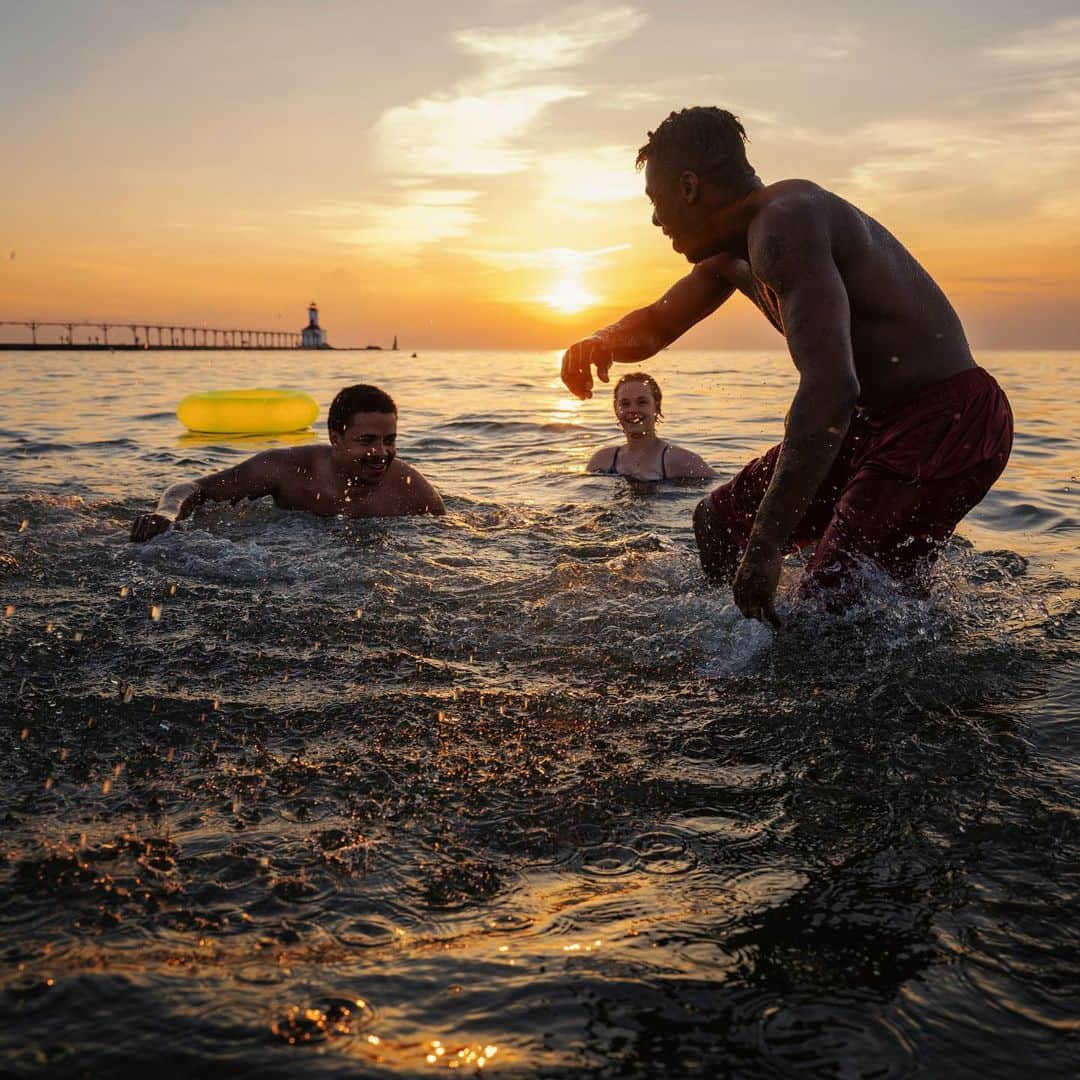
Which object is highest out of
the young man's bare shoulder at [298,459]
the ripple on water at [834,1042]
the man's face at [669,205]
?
the man's face at [669,205]

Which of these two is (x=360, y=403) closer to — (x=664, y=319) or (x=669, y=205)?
(x=664, y=319)

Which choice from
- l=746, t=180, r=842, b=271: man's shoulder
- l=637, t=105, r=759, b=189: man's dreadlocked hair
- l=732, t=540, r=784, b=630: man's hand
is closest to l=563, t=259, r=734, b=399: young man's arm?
l=637, t=105, r=759, b=189: man's dreadlocked hair

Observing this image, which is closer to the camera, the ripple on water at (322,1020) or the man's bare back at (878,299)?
the ripple on water at (322,1020)

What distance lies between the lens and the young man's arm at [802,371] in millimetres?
2836

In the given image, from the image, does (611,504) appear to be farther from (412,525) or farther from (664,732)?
(664,732)

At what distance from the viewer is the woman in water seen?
876cm

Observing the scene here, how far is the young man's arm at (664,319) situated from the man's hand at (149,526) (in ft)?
9.52

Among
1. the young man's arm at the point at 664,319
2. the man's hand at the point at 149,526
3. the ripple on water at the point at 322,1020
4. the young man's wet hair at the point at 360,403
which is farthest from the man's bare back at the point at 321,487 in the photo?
the ripple on water at the point at 322,1020

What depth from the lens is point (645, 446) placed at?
9141 mm

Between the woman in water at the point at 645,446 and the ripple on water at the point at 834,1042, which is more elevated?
the woman in water at the point at 645,446

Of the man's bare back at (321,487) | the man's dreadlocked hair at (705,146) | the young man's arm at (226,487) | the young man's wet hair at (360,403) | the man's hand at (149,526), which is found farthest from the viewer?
the man's bare back at (321,487)

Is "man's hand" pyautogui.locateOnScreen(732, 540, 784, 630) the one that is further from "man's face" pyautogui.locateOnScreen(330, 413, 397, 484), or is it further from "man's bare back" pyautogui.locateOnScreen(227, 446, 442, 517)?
"man's bare back" pyautogui.locateOnScreen(227, 446, 442, 517)

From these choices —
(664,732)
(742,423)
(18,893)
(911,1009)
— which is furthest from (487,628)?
(742,423)

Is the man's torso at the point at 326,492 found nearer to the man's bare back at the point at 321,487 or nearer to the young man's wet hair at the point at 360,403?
the man's bare back at the point at 321,487
